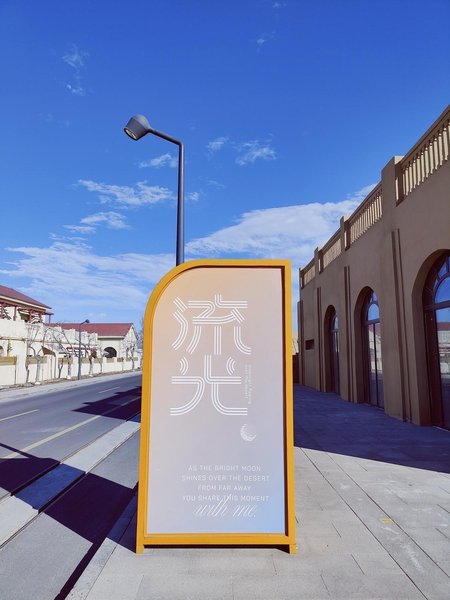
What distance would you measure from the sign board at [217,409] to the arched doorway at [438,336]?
785cm

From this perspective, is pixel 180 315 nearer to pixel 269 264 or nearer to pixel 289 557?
pixel 269 264

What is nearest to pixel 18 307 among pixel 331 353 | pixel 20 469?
pixel 331 353

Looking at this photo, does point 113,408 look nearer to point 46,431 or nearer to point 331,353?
point 46,431

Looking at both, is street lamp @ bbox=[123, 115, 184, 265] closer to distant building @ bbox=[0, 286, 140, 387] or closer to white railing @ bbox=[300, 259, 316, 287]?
white railing @ bbox=[300, 259, 316, 287]

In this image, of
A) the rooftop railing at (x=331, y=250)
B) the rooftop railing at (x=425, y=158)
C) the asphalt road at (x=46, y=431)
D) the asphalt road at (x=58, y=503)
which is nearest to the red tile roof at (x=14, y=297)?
the asphalt road at (x=46, y=431)

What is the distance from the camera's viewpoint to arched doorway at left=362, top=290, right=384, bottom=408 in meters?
14.4

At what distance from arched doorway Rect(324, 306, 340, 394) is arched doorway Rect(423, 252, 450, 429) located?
9712 mm

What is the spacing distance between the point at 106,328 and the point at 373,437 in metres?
73.8

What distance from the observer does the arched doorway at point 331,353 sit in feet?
68.6

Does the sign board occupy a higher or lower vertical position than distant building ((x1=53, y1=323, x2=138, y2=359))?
lower

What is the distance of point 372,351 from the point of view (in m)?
15.2

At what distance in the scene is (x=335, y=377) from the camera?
21.1 m

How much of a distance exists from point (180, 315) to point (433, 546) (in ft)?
10.9

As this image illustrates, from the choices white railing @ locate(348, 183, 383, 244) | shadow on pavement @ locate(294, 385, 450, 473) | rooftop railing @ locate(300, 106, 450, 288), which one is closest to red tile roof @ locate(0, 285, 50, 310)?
rooftop railing @ locate(300, 106, 450, 288)
